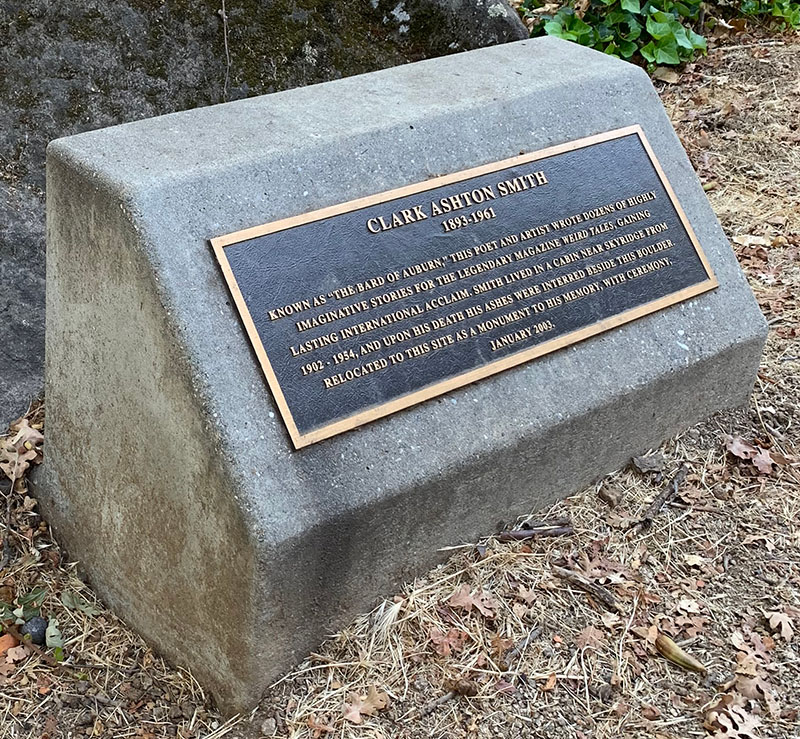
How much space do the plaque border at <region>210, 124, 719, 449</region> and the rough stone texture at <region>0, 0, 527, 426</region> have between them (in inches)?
60.6

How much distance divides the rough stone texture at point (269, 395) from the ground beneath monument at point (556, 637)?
0.34ft

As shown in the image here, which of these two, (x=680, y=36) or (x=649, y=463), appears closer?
(x=649, y=463)

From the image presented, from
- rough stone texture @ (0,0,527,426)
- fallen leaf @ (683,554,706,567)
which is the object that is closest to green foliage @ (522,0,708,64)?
rough stone texture @ (0,0,527,426)

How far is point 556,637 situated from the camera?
2633 millimetres

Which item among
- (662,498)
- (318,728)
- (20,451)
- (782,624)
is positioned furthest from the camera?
(20,451)

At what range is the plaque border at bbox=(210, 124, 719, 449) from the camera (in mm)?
2285

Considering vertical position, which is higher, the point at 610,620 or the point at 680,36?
the point at 680,36

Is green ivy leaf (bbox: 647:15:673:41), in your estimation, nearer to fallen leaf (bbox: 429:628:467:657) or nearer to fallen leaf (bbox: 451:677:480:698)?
fallen leaf (bbox: 429:628:467:657)

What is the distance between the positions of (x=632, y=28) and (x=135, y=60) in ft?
12.2

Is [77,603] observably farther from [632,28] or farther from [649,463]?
[632,28]

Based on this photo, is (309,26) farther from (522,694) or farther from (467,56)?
(522,694)

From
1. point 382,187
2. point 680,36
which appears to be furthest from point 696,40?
point 382,187

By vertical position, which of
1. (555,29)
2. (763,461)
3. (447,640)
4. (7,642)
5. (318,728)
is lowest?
(7,642)

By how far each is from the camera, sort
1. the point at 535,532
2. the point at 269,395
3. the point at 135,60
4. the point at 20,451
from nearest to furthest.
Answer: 1. the point at 269,395
2. the point at 535,532
3. the point at 20,451
4. the point at 135,60
